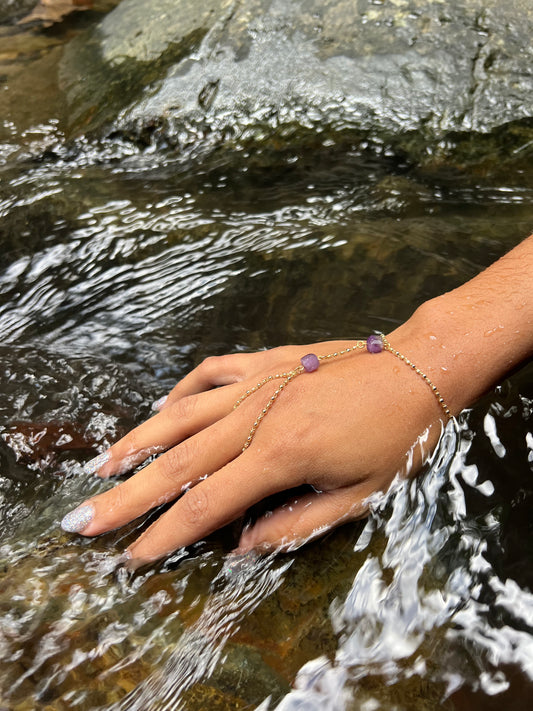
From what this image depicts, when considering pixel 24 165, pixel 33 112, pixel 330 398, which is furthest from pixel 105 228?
pixel 330 398

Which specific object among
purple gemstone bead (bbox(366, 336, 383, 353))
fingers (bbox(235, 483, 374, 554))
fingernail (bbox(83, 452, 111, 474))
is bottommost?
fingers (bbox(235, 483, 374, 554))

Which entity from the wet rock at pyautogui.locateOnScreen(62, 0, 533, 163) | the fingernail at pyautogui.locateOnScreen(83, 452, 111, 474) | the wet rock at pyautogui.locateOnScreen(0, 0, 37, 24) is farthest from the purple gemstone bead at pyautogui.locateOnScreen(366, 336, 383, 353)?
the wet rock at pyautogui.locateOnScreen(0, 0, 37, 24)

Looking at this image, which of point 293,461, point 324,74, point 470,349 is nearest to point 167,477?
point 293,461

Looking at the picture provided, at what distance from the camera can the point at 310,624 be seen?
1477 millimetres

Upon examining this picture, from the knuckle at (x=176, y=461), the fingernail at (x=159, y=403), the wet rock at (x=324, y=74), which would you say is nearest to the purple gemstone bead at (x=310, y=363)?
the knuckle at (x=176, y=461)

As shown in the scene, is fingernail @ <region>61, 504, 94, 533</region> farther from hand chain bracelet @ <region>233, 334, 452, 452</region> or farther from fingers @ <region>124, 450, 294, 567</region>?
hand chain bracelet @ <region>233, 334, 452, 452</region>

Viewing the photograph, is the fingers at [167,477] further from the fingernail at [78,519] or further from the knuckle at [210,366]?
the knuckle at [210,366]

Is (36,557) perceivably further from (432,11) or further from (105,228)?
(432,11)

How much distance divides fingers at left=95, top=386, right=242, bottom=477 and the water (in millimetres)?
120

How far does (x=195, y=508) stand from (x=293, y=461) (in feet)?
0.99

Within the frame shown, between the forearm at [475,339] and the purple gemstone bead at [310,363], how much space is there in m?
0.26

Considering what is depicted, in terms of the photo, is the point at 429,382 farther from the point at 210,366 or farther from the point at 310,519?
the point at 210,366

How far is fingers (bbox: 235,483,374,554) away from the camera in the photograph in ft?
5.23

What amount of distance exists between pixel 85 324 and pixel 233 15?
220 centimetres
